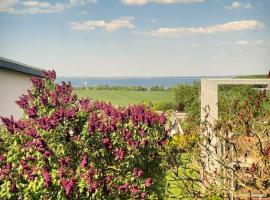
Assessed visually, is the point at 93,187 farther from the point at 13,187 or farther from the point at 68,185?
the point at 13,187

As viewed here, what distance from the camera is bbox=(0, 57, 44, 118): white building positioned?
13.1m

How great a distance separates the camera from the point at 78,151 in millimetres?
8773

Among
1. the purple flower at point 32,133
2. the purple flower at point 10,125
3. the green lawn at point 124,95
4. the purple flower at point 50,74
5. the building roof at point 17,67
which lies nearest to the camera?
the purple flower at point 32,133

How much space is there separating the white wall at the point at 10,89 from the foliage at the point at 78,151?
73.7 inches

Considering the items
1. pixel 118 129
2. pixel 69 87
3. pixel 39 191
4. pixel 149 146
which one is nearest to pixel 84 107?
pixel 118 129

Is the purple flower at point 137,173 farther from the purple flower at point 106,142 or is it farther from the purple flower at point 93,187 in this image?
the purple flower at point 93,187

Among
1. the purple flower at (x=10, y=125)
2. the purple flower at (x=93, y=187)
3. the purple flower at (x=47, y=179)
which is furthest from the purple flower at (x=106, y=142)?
the purple flower at (x=47, y=179)

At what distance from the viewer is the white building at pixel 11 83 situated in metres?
13.1

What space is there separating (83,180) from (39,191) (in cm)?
62

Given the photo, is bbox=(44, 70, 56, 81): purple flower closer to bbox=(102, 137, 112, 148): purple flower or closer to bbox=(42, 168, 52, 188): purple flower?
bbox=(102, 137, 112, 148): purple flower

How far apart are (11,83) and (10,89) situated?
173 millimetres

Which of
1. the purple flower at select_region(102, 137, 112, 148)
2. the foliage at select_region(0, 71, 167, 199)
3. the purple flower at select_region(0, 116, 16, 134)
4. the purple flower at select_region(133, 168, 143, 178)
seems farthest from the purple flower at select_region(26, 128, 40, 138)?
the purple flower at select_region(133, 168, 143, 178)

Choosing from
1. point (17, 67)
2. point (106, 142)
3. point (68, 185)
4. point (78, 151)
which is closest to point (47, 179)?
point (68, 185)

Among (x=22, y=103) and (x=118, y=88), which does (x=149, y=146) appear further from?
(x=118, y=88)
